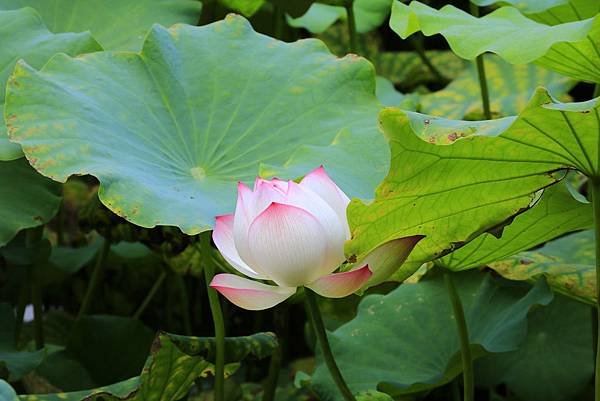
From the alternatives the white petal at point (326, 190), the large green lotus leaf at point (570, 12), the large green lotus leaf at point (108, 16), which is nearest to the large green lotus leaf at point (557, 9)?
the large green lotus leaf at point (570, 12)

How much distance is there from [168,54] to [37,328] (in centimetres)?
55

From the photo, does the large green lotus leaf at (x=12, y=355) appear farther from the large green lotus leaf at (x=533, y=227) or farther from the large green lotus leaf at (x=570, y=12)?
the large green lotus leaf at (x=570, y=12)

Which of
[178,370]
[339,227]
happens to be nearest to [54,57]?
[178,370]

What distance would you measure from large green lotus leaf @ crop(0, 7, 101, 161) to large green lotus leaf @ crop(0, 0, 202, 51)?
0.50 ft

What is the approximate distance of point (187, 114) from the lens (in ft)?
4.06

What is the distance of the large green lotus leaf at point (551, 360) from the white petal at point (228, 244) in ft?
2.36

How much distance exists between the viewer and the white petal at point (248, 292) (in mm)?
823

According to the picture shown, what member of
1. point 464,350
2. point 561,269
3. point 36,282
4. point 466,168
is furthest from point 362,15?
point 466,168

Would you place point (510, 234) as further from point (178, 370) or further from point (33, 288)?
point (33, 288)

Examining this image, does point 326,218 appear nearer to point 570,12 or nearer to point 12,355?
point 12,355

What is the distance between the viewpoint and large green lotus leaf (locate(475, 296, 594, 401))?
1458 millimetres

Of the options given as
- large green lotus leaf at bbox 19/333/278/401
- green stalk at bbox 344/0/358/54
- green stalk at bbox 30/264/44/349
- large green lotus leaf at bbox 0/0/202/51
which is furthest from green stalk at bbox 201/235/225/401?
green stalk at bbox 344/0/358/54

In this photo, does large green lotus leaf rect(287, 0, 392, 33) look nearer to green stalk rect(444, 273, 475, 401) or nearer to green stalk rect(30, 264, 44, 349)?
green stalk rect(30, 264, 44, 349)

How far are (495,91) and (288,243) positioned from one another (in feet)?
4.78
